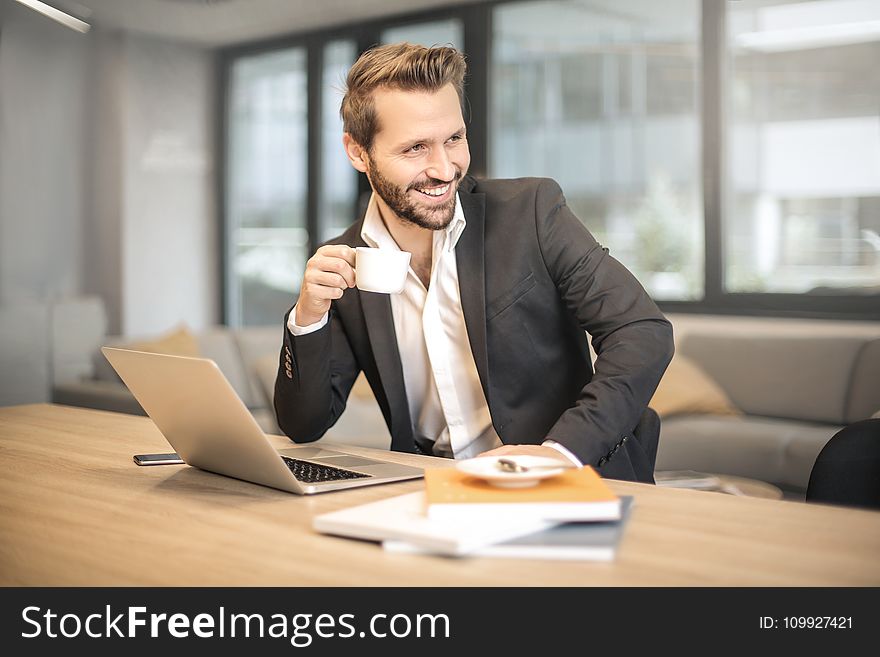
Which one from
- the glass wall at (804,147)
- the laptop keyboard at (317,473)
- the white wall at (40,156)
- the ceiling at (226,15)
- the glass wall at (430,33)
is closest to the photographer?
the laptop keyboard at (317,473)

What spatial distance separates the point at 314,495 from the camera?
1.29 meters

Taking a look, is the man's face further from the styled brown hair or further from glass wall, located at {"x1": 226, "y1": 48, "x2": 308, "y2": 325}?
glass wall, located at {"x1": 226, "y1": 48, "x2": 308, "y2": 325}

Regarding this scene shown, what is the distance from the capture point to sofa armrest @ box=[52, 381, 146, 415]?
4.21m

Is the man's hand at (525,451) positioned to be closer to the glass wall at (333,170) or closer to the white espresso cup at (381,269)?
the white espresso cup at (381,269)

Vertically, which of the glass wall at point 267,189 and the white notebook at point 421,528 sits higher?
the glass wall at point 267,189

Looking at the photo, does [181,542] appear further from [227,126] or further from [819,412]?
[227,126]

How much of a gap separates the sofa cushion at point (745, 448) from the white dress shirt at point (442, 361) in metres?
2.05

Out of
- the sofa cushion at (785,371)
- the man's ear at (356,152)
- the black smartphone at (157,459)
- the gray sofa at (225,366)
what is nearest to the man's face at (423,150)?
the man's ear at (356,152)

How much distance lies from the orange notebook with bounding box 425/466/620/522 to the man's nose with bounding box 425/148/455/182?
2.71ft

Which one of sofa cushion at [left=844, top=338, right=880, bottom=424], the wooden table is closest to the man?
the wooden table

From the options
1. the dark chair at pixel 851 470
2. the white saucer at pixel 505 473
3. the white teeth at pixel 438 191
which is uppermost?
the white teeth at pixel 438 191

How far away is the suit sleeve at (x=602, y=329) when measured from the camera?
152 cm
